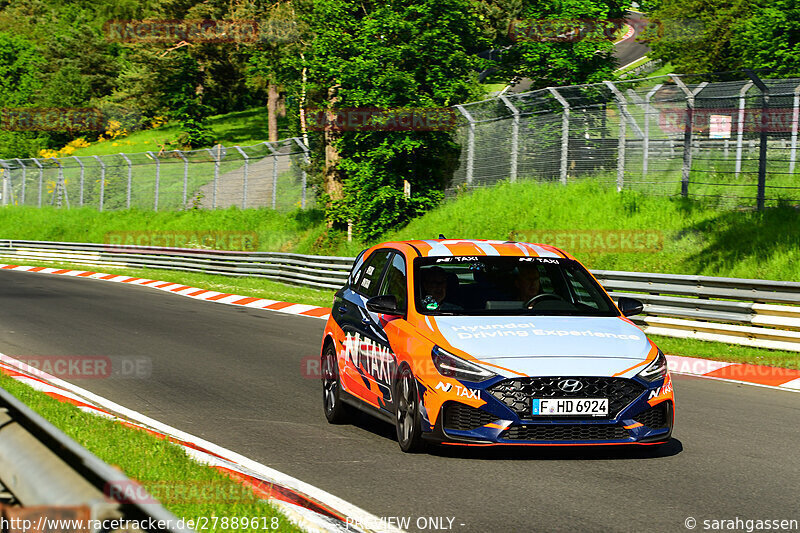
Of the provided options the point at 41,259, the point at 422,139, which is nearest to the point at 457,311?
the point at 422,139

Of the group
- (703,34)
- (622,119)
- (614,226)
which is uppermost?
(703,34)

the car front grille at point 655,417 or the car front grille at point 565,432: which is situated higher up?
the car front grille at point 655,417

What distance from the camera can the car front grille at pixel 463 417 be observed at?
7.38m

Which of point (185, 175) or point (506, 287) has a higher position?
point (185, 175)

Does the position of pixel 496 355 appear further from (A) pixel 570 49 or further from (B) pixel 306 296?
(A) pixel 570 49

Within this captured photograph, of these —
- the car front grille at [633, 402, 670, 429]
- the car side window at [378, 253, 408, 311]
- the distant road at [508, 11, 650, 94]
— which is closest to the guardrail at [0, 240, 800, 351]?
the car side window at [378, 253, 408, 311]

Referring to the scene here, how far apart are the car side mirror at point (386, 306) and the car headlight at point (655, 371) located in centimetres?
196

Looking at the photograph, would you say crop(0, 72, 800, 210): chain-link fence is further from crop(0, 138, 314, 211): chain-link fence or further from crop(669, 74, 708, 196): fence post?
crop(0, 138, 314, 211): chain-link fence

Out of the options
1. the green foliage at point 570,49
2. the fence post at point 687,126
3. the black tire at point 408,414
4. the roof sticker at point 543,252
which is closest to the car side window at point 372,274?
the roof sticker at point 543,252

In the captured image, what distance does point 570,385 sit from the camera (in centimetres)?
734

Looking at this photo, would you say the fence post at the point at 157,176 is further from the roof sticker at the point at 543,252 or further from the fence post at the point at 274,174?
the roof sticker at the point at 543,252

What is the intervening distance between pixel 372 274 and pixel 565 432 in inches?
117

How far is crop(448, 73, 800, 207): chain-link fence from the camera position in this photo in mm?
20438

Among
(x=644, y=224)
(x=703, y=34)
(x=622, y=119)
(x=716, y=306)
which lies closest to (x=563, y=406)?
(x=716, y=306)
